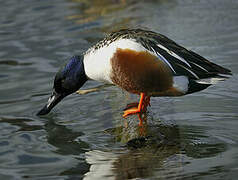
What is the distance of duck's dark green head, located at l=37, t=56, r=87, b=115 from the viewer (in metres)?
4.84

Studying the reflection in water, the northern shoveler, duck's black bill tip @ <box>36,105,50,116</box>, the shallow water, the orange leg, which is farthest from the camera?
duck's black bill tip @ <box>36,105,50,116</box>

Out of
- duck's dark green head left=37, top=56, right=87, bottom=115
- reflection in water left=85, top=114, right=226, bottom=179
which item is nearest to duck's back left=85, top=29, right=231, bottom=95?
reflection in water left=85, top=114, right=226, bottom=179

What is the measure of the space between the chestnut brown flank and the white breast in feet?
0.15

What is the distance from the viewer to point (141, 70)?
4.29 metres

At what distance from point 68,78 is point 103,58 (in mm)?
569

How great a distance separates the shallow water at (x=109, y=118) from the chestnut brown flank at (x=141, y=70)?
1.06ft

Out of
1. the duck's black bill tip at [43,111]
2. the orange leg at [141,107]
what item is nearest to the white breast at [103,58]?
the orange leg at [141,107]

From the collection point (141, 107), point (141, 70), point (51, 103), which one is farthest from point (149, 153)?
point (51, 103)

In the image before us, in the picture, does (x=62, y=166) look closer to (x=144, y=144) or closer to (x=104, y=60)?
(x=144, y=144)

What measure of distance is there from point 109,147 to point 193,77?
3.08 feet

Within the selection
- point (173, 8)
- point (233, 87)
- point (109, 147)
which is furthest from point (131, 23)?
point (109, 147)

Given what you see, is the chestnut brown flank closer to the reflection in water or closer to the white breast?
the white breast

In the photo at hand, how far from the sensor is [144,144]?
3938 millimetres

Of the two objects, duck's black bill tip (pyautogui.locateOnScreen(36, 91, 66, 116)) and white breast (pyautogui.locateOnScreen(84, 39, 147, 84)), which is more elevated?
white breast (pyautogui.locateOnScreen(84, 39, 147, 84))
